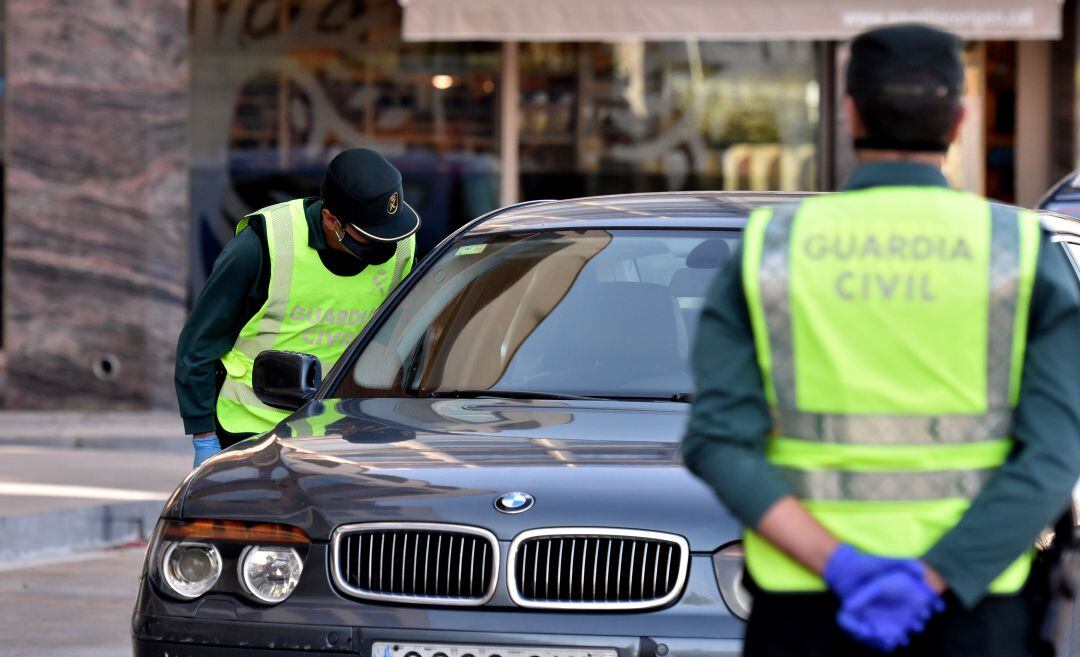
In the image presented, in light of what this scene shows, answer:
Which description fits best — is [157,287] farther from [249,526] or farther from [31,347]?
[249,526]

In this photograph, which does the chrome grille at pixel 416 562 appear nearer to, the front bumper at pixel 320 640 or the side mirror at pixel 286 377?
the front bumper at pixel 320 640

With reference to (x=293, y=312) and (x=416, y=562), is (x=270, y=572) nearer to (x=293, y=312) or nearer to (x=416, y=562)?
(x=416, y=562)

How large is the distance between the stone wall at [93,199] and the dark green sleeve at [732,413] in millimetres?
12765

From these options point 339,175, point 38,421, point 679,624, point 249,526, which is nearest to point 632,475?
point 679,624

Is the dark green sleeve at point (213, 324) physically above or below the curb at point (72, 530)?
above

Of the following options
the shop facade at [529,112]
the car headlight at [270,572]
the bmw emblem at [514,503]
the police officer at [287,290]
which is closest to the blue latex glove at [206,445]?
the police officer at [287,290]

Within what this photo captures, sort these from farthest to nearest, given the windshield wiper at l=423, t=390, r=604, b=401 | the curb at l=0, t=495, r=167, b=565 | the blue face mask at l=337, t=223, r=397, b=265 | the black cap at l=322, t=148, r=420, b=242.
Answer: the curb at l=0, t=495, r=167, b=565
the blue face mask at l=337, t=223, r=397, b=265
the black cap at l=322, t=148, r=420, b=242
the windshield wiper at l=423, t=390, r=604, b=401

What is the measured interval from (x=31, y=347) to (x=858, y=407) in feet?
43.3

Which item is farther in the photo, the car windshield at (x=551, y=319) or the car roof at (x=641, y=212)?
the car roof at (x=641, y=212)

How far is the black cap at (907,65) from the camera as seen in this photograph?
8.79 ft

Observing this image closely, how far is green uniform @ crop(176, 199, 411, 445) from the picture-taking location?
5938mm

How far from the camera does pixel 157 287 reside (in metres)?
15.2

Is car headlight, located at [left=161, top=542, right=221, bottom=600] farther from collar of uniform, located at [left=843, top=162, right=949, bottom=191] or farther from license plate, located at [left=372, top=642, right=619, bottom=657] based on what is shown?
collar of uniform, located at [left=843, top=162, right=949, bottom=191]

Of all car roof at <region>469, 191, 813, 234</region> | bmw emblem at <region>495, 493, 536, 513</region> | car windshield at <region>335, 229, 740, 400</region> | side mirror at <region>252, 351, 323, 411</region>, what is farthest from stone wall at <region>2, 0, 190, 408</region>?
bmw emblem at <region>495, 493, 536, 513</region>
